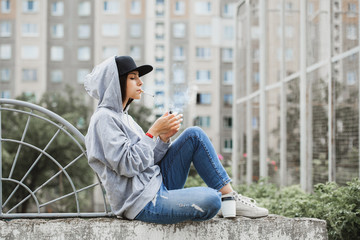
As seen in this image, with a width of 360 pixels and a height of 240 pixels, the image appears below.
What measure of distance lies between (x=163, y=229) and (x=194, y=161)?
413 millimetres

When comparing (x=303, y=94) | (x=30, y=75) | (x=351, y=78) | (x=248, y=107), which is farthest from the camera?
(x=30, y=75)

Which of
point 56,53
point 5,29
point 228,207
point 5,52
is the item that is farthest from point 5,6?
point 228,207

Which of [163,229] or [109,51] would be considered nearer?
[163,229]

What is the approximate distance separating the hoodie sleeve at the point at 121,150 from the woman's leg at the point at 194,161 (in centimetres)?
25

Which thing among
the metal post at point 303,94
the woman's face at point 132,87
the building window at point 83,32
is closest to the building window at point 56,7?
the building window at point 83,32

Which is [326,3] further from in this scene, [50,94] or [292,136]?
[50,94]

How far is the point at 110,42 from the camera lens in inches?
1933

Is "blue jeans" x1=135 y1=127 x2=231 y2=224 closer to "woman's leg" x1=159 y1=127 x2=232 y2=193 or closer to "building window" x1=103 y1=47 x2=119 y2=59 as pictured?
"woman's leg" x1=159 y1=127 x2=232 y2=193

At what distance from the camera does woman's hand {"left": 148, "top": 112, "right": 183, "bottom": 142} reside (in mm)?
3236

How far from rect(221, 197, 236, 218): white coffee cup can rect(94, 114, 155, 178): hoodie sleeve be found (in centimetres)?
50

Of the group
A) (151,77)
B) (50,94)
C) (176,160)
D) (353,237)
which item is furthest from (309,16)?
(151,77)

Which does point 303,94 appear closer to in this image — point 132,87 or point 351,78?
point 351,78

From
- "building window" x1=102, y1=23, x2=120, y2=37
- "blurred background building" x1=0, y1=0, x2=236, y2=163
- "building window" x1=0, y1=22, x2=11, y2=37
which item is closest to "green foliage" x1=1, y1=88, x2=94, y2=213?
"blurred background building" x1=0, y1=0, x2=236, y2=163

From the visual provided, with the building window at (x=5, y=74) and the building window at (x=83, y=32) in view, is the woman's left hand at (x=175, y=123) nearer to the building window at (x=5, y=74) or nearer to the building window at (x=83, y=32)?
the building window at (x=83, y=32)
